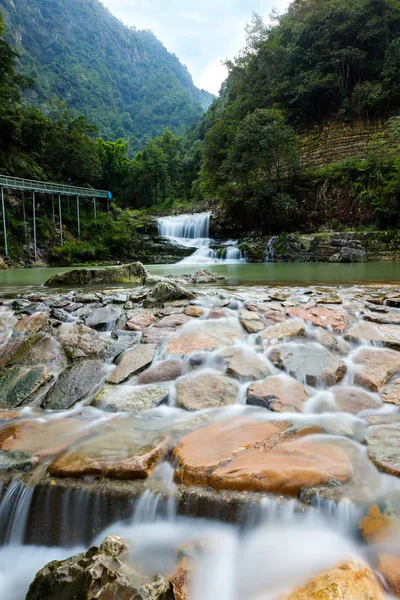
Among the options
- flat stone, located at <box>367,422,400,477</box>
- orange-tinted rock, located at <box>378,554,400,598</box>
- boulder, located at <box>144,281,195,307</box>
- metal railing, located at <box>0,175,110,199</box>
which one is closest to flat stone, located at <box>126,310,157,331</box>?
boulder, located at <box>144,281,195,307</box>

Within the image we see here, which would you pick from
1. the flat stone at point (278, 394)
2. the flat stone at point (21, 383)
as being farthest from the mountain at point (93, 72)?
the flat stone at point (278, 394)

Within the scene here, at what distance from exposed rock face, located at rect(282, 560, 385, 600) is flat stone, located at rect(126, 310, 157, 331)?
2.97 metres

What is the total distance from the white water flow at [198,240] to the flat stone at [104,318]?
1213 cm

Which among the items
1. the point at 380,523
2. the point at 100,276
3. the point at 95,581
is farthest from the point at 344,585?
the point at 100,276

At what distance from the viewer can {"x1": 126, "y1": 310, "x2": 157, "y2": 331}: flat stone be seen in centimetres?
386

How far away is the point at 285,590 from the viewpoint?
3.88ft

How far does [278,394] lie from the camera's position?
2.50 m

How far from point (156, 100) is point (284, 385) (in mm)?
114971

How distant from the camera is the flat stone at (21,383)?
2668mm

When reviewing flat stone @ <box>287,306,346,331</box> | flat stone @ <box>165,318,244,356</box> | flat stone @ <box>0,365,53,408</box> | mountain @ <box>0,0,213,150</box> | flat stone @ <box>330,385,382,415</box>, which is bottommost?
flat stone @ <box>0,365,53,408</box>

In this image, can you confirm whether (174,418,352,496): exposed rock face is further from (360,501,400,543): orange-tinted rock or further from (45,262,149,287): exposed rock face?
(45,262,149,287): exposed rock face

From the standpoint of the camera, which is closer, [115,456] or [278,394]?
[115,456]

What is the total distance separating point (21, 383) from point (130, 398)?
3.49ft

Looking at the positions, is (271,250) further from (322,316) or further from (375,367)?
(375,367)
